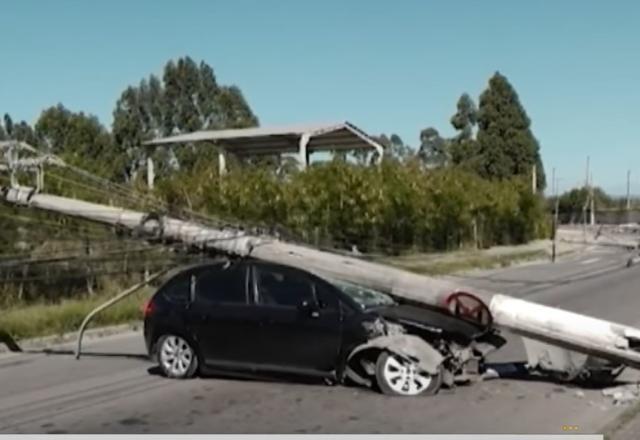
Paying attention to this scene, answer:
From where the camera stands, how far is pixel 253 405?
33.8ft

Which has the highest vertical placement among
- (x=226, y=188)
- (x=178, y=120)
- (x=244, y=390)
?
(x=178, y=120)

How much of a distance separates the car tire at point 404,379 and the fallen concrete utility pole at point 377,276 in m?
1.24

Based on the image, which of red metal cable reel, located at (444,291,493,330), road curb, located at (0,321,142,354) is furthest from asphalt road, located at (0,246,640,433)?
road curb, located at (0,321,142,354)

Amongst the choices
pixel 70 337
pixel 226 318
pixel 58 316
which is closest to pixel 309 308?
pixel 226 318

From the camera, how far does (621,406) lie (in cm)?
1005

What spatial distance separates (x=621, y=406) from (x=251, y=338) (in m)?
4.10

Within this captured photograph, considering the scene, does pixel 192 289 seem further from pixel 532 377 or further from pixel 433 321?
pixel 532 377

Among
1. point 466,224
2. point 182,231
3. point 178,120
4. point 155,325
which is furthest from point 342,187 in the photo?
point 178,120

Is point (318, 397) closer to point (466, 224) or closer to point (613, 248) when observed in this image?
point (466, 224)

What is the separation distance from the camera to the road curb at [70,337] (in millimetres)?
15961

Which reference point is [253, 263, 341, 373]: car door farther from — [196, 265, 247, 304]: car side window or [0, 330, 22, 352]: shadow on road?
[0, 330, 22, 352]: shadow on road

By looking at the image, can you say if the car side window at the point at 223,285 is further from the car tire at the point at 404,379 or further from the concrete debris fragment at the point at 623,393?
the concrete debris fragment at the point at 623,393

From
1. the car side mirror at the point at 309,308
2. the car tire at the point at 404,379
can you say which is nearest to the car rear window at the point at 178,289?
the car side mirror at the point at 309,308

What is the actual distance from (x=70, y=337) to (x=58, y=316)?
125 cm
